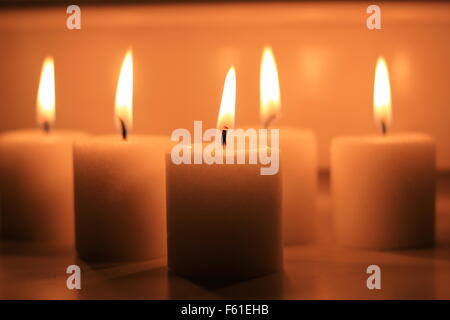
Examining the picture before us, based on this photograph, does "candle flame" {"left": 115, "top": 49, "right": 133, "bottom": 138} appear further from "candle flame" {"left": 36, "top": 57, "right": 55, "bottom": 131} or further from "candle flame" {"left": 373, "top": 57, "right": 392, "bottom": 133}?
"candle flame" {"left": 373, "top": 57, "right": 392, "bottom": 133}

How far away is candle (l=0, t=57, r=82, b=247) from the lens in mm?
1022

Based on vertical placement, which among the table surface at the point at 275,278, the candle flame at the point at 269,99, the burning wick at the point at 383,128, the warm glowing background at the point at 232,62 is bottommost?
the table surface at the point at 275,278

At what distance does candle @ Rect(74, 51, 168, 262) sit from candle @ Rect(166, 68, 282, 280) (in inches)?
3.2

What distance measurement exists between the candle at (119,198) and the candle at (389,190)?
0.24 m

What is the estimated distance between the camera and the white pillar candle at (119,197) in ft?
Result: 2.99

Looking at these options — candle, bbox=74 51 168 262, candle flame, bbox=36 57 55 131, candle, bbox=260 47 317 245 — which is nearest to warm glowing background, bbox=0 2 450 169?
candle flame, bbox=36 57 55 131

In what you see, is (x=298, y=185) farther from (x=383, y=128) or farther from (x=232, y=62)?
(x=232, y=62)

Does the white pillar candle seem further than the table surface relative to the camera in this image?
Yes

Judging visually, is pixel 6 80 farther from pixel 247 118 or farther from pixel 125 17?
pixel 247 118

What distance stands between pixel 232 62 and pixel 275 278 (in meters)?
0.63

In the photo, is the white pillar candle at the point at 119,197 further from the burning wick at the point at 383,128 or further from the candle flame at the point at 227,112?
the burning wick at the point at 383,128

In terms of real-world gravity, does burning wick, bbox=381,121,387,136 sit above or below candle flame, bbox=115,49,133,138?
below

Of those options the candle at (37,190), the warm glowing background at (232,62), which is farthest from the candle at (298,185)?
the warm glowing background at (232,62)
